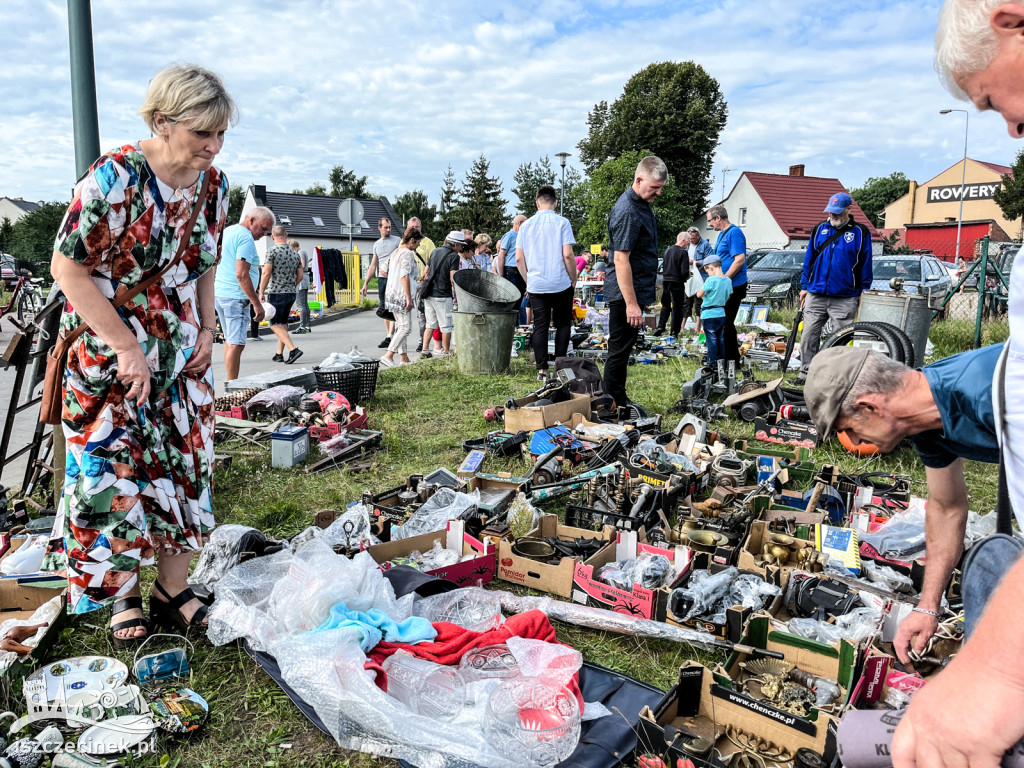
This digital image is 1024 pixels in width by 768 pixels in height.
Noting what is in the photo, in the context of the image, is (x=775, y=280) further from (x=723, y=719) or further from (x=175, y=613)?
(x=175, y=613)

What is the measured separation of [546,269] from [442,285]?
2.34 m

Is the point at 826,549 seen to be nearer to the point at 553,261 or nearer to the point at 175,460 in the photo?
the point at 175,460

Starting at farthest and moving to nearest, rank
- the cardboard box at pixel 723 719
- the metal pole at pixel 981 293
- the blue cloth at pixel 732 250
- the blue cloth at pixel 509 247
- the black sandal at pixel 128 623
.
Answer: the blue cloth at pixel 509 247
the metal pole at pixel 981 293
the blue cloth at pixel 732 250
the black sandal at pixel 128 623
the cardboard box at pixel 723 719

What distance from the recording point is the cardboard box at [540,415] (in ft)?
18.6

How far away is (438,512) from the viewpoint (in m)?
3.89

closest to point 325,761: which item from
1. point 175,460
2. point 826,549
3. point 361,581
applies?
point 361,581

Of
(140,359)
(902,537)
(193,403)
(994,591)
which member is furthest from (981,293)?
(140,359)

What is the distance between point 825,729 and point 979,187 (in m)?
71.8

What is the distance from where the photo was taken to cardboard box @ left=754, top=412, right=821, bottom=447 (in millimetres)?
5434

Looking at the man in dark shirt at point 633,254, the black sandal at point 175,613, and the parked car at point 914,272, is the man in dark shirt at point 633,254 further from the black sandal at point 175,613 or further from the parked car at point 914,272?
the parked car at point 914,272

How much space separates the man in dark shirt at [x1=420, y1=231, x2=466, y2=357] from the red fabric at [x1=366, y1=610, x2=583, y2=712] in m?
6.65

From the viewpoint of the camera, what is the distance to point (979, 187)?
58.9 metres

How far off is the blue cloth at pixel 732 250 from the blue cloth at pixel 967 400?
7.06 meters

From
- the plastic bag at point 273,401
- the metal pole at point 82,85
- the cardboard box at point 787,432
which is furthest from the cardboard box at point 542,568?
the plastic bag at point 273,401
